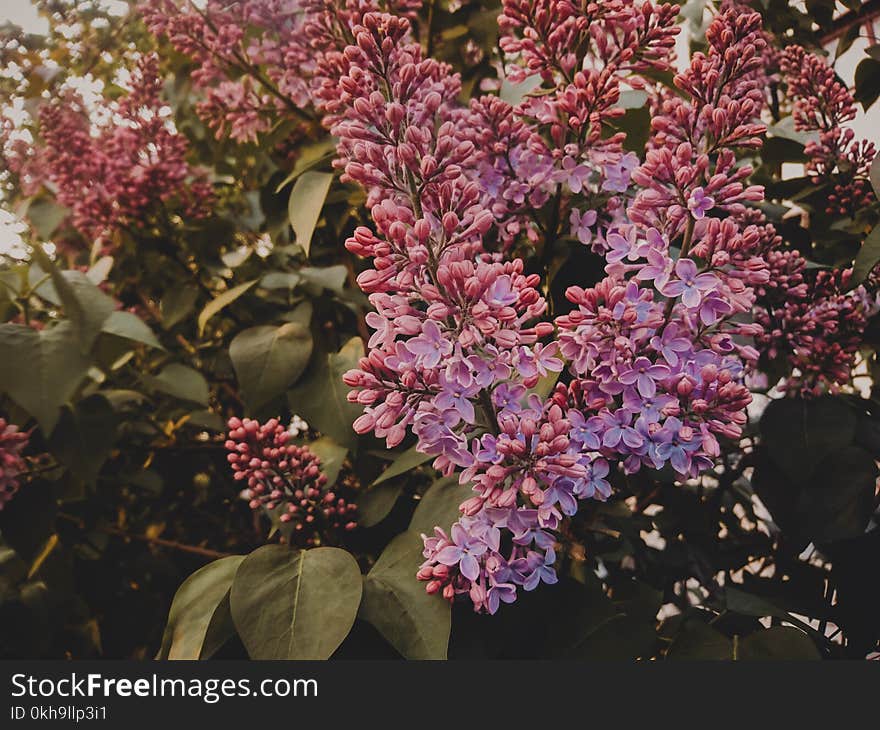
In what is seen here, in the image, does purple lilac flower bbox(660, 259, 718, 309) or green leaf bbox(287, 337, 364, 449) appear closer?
purple lilac flower bbox(660, 259, 718, 309)

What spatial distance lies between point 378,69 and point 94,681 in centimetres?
70

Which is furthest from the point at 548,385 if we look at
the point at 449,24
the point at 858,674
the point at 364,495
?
the point at 449,24

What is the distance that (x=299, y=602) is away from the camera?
2.01 ft

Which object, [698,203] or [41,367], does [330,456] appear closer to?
[41,367]

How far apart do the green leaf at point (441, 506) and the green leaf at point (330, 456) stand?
6.4 inches


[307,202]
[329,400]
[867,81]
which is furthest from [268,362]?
[867,81]

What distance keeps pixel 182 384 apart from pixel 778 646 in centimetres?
89

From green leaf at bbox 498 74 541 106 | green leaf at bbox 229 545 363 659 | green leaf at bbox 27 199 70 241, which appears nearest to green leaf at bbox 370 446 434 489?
green leaf at bbox 229 545 363 659

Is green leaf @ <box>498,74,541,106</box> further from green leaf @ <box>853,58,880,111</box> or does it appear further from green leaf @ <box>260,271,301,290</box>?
green leaf @ <box>853,58,880,111</box>

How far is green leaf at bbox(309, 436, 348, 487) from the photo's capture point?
807mm

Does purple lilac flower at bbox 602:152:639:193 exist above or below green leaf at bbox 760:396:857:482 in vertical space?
above

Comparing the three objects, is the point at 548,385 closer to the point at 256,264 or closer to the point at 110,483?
the point at 256,264

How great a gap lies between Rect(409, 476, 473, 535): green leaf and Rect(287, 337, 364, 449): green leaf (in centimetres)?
17

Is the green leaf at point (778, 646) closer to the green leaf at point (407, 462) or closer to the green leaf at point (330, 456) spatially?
the green leaf at point (407, 462)
